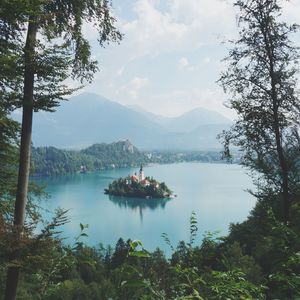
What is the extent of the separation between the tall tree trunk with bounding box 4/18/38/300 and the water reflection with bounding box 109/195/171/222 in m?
74.0

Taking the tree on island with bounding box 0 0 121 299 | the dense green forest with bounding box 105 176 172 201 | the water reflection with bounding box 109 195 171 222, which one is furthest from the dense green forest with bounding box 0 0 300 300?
the dense green forest with bounding box 105 176 172 201

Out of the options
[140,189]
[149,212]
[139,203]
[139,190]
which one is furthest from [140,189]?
[149,212]

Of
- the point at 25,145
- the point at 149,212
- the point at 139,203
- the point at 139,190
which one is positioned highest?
the point at 25,145

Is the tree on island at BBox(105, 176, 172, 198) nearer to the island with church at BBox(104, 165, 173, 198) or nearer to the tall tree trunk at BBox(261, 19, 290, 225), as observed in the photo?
the island with church at BBox(104, 165, 173, 198)

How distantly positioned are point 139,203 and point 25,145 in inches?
3424

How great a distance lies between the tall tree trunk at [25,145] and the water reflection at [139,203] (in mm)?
74007

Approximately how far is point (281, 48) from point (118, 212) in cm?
7188

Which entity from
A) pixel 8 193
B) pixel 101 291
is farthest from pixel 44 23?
pixel 101 291

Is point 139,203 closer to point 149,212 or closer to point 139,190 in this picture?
point 139,190

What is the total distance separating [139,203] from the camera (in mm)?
92188

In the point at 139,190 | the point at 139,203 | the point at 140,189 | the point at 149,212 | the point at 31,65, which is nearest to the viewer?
the point at 31,65

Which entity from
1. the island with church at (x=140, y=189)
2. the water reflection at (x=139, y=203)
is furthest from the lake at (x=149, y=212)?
the island with church at (x=140, y=189)

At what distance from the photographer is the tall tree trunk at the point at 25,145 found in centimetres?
558

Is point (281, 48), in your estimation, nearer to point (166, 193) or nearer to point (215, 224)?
point (215, 224)
